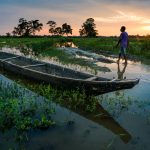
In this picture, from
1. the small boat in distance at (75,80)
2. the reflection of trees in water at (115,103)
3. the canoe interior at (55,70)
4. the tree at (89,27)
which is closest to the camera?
the reflection of trees in water at (115,103)

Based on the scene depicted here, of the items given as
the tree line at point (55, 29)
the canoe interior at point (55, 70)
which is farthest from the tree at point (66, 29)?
the canoe interior at point (55, 70)

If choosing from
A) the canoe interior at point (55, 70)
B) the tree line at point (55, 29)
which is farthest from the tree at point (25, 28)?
the canoe interior at point (55, 70)

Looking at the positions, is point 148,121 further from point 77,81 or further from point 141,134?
point 77,81

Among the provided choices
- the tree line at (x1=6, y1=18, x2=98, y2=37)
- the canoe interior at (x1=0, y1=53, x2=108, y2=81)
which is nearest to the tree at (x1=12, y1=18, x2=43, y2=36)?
the tree line at (x1=6, y1=18, x2=98, y2=37)

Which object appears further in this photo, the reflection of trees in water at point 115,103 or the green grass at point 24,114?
the reflection of trees in water at point 115,103

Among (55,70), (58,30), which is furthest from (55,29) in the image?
(55,70)

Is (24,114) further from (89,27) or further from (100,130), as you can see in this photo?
(89,27)

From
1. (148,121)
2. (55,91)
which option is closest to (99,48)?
(55,91)

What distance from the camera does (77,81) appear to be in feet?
31.1

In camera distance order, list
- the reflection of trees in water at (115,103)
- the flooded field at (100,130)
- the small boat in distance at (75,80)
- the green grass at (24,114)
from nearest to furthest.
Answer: the flooded field at (100,130) < the green grass at (24,114) < the reflection of trees in water at (115,103) < the small boat in distance at (75,80)

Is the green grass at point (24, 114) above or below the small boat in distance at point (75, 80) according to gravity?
below

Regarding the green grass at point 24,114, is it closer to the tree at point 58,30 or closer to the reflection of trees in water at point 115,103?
the reflection of trees in water at point 115,103

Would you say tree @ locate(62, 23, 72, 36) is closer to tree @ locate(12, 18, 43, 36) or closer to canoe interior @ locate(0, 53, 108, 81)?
tree @ locate(12, 18, 43, 36)

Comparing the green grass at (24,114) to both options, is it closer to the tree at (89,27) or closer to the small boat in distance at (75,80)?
the small boat in distance at (75,80)
